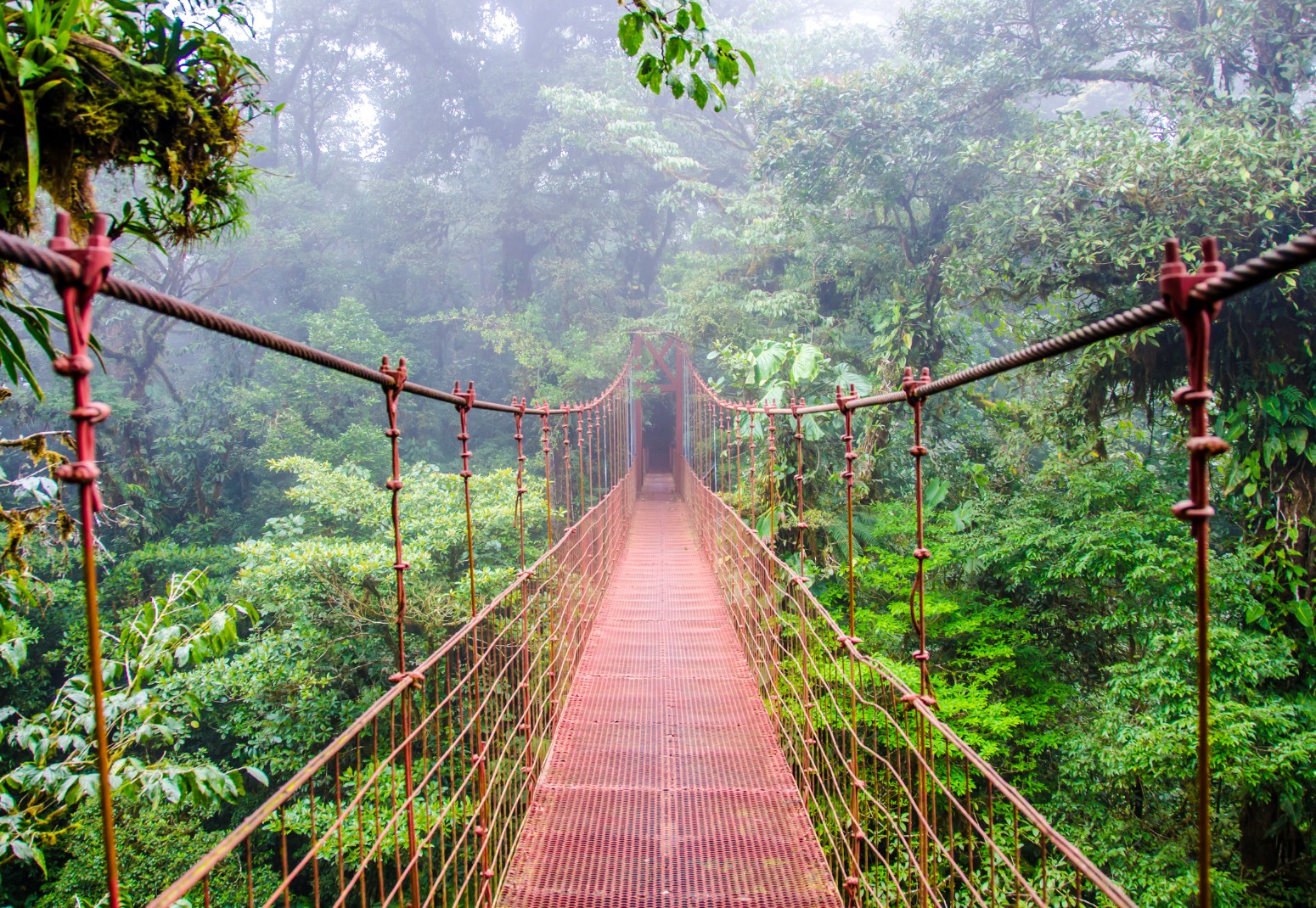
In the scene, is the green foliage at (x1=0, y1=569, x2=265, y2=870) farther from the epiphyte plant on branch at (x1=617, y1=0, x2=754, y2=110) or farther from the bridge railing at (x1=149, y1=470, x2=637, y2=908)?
the epiphyte plant on branch at (x1=617, y1=0, x2=754, y2=110)

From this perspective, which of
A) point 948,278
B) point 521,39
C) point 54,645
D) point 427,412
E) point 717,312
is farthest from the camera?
point 521,39

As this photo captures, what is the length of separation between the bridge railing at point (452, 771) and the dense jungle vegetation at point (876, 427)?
55 centimetres

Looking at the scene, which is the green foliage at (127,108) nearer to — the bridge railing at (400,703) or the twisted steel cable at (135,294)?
the bridge railing at (400,703)

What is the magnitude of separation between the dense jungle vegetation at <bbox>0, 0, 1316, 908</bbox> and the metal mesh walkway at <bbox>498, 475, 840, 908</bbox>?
3.11 ft

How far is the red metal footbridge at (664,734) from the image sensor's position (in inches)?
26.1

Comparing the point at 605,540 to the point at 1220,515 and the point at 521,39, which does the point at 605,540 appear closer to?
the point at 1220,515

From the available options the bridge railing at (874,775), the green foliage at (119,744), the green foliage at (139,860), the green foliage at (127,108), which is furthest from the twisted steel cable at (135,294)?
the green foliage at (139,860)

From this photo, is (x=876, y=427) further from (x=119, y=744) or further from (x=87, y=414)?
(x=87, y=414)

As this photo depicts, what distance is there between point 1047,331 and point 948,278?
32.0 inches

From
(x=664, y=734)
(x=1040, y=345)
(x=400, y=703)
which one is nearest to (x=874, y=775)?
(x=664, y=734)

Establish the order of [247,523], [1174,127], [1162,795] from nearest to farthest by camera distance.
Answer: [1162,795], [1174,127], [247,523]

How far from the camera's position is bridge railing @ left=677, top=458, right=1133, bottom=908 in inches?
46.4

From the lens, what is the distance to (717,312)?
8508 millimetres

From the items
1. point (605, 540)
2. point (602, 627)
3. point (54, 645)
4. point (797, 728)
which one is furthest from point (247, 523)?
Result: point (797, 728)
